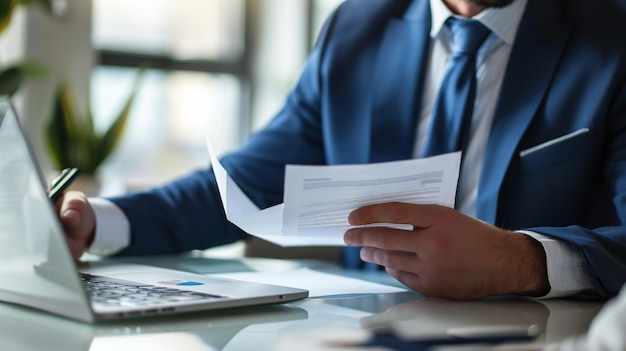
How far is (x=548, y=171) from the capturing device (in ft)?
4.18

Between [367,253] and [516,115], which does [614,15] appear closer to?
[516,115]

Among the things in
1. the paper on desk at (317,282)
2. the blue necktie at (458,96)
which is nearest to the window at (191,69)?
the blue necktie at (458,96)

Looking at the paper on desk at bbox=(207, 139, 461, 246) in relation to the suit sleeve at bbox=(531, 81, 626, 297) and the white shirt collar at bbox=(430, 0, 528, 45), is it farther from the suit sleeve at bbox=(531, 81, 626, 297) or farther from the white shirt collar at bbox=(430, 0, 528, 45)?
the white shirt collar at bbox=(430, 0, 528, 45)

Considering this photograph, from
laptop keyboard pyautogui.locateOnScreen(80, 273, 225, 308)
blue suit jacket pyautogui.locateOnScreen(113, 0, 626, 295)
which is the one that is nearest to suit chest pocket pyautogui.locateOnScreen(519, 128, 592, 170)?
blue suit jacket pyautogui.locateOnScreen(113, 0, 626, 295)

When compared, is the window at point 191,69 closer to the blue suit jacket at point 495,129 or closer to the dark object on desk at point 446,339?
the blue suit jacket at point 495,129

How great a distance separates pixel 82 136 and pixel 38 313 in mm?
2348

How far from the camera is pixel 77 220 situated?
126 centimetres

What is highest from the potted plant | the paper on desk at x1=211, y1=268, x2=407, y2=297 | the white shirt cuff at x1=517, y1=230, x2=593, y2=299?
the white shirt cuff at x1=517, y1=230, x2=593, y2=299

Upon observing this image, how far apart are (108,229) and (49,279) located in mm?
583

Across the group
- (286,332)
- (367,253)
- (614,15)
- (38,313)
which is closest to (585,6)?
(614,15)

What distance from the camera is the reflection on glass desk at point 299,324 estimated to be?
2.17 feet

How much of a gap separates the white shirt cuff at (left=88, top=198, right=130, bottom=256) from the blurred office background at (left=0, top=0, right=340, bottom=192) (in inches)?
93.4

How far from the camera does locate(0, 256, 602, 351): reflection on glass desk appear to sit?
66cm

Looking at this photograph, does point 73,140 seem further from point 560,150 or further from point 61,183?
point 560,150
